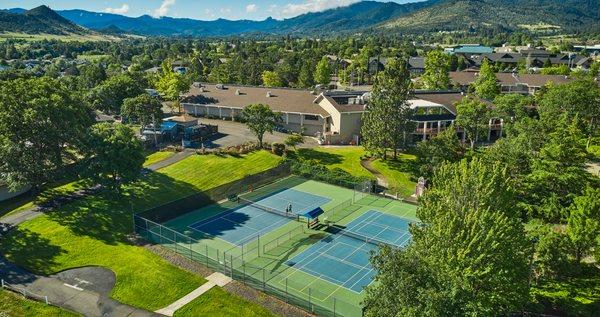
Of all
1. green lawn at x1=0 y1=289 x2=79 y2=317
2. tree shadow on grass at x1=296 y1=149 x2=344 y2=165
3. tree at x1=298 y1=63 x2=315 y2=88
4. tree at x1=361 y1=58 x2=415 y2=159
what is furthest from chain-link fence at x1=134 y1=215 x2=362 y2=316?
tree at x1=298 y1=63 x2=315 y2=88

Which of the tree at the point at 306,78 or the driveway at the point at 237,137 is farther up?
the tree at the point at 306,78

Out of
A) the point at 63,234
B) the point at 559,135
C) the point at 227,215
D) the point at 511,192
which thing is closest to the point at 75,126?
the point at 63,234

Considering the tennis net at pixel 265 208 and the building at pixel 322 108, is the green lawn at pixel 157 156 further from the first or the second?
the building at pixel 322 108

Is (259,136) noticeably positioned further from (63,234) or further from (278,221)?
(63,234)

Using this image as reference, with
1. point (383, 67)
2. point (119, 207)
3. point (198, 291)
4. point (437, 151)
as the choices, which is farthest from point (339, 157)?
point (383, 67)

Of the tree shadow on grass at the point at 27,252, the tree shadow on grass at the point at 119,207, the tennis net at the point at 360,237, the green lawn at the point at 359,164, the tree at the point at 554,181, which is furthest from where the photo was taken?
the green lawn at the point at 359,164

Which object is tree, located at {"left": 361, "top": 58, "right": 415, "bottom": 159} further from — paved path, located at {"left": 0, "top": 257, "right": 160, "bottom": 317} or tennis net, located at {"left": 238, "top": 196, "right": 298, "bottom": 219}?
paved path, located at {"left": 0, "top": 257, "right": 160, "bottom": 317}

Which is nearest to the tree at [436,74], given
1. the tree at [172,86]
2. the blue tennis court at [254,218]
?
the tree at [172,86]
